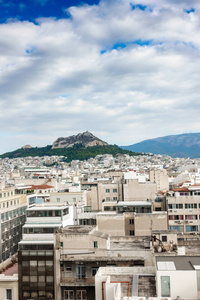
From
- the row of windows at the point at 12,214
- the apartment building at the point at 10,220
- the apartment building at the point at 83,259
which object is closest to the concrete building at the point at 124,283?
the apartment building at the point at 83,259

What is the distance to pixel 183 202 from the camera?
4625cm

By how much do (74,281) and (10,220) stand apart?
21.8 metres

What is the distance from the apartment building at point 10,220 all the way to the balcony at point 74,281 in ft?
58.5

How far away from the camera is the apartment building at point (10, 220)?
148ft

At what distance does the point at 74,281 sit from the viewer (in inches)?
1094

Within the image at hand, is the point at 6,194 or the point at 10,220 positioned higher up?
the point at 6,194

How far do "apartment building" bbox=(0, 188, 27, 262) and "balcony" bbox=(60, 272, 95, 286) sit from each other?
1782 centimetres

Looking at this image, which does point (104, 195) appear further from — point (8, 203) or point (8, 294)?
point (8, 294)

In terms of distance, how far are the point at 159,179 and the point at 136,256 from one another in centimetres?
5205

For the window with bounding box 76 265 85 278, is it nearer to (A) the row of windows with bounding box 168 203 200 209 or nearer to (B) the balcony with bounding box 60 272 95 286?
(B) the balcony with bounding box 60 272 95 286

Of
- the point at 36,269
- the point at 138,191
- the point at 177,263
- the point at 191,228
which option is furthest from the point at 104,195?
the point at 177,263

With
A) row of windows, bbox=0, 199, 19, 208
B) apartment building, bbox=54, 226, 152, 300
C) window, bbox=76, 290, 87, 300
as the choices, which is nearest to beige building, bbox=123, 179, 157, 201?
row of windows, bbox=0, 199, 19, 208

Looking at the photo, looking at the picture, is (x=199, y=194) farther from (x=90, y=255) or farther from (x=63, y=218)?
(x=90, y=255)

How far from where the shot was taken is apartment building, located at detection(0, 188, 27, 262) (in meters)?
45.0
